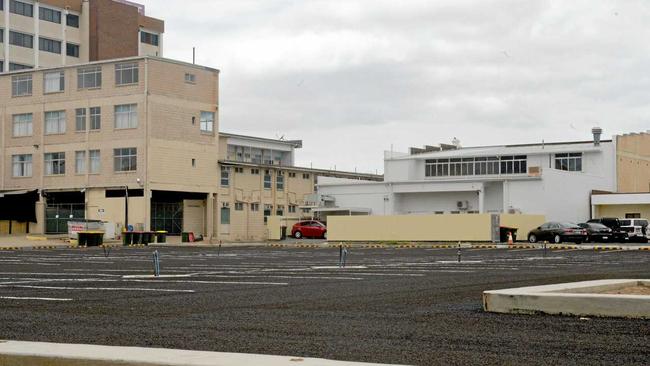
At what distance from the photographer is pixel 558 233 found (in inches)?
2231

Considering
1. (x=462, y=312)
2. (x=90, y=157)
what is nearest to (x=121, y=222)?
(x=90, y=157)

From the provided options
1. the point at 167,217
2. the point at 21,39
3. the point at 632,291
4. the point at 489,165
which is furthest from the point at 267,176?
the point at 632,291

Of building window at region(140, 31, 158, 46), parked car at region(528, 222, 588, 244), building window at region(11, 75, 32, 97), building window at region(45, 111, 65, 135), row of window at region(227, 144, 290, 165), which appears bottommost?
A: parked car at region(528, 222, 588, 244)

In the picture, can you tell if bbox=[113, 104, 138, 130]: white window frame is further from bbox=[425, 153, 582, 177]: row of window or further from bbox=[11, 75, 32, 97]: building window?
Answer: bbox=[425, 153, 582, 177]: row of window

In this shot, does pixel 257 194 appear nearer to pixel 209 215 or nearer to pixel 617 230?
pixel 209 215

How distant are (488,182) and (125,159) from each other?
89.3 feet

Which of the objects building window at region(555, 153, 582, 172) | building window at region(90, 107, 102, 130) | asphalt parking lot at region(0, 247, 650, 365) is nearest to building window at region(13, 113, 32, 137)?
building window at region(90, 107, 102, 130)

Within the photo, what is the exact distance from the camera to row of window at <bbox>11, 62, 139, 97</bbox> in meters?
70.2

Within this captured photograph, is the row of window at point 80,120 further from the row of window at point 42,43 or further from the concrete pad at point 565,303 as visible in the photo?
the concrete pad at point 565,303

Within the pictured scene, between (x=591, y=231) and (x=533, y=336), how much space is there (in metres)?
48.2

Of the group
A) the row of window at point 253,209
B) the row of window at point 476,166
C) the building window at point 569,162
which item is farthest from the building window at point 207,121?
the building window at point 569,162

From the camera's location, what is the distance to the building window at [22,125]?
75188 millimetres

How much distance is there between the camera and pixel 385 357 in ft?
27.2

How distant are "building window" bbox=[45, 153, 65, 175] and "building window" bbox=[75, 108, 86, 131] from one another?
2677mm
